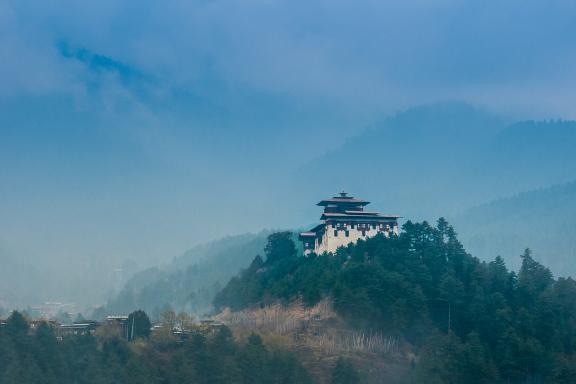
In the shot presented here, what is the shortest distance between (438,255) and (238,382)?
1769cm

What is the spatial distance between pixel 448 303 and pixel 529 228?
3764 inches

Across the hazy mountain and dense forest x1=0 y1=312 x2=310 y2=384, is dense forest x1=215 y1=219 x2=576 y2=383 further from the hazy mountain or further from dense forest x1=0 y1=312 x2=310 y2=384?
the hazy mountain

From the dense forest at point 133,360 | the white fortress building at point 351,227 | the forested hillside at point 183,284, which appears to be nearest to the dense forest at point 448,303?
the white fortress building at point 351,227

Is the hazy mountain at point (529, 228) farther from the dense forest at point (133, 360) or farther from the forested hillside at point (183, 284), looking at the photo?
the dense forest at point (133, 360)

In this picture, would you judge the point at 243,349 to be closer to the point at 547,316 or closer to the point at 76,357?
the point at 76,357

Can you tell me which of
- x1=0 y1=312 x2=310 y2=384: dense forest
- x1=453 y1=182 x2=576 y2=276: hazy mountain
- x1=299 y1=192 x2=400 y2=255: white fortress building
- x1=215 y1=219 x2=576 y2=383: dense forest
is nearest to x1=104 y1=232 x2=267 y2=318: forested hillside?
x1=453 y1=182 x2=576 y2=276: hazy mountain

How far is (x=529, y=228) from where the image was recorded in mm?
145125

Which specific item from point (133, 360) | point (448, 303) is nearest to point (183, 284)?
point (448, 303)

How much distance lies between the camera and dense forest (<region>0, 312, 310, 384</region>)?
139ft

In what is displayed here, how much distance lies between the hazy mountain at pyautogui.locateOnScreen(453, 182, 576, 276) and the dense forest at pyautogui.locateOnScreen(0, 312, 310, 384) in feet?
236

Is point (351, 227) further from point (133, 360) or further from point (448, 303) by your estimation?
point (133, 360)

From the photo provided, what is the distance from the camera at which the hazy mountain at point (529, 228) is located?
12171cm

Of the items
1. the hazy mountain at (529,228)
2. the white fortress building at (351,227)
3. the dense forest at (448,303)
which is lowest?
the dense forest at (448,303)

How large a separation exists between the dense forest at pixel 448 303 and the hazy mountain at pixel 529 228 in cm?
5717
